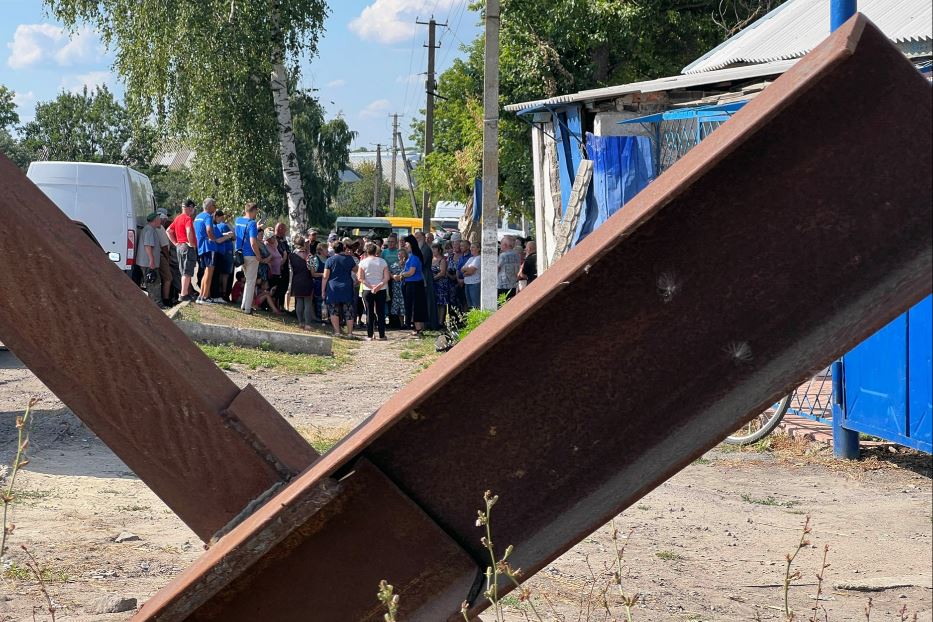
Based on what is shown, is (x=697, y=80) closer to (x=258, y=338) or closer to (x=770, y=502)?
(x=770, y=502)

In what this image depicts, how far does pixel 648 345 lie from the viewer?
5.12ft

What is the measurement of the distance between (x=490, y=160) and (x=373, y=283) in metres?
2.95

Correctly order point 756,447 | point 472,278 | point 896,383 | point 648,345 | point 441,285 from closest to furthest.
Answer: point 648,345 → point 896,383 → point 756,447 → point 472,278 → point 441,285

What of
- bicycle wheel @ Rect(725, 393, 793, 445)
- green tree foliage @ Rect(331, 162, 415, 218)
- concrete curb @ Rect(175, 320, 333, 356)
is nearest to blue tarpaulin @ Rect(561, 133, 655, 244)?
concrete curb @ Rect(175, 320, 333, 356)

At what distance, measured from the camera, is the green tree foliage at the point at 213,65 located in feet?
72.4

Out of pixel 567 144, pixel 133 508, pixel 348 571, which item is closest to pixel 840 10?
pixel 133 508

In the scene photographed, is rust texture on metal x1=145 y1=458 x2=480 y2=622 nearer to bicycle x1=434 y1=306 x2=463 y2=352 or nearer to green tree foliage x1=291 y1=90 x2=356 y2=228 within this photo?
bicycle x1=434 y1=306 x2=463 y2=352

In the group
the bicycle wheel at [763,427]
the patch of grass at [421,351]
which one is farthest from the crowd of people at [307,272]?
the bicycle wheel at [763,427]

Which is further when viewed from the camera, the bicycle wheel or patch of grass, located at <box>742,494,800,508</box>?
the bicycle wheel

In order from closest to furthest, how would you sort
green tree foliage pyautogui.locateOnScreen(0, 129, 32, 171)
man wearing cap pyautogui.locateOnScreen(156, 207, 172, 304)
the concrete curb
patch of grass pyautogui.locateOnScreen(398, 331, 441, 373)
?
the concrete curb → patch of grass pyautogui.locateOnScreen(398, 331, 441, 373) → man wearing cap pyautogui.locateOnScreen(156, 207, 172, 304) → green tree foliage pyautogui.locateOnScreen(0, 129, 32, 171)

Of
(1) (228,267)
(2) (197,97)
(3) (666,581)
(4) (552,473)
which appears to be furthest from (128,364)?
(2) (197,97)

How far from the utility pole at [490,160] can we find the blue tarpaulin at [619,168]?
9.58 feet

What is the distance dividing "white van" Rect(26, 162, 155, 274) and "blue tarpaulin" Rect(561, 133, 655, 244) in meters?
7.96

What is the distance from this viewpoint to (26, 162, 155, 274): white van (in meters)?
16.7
